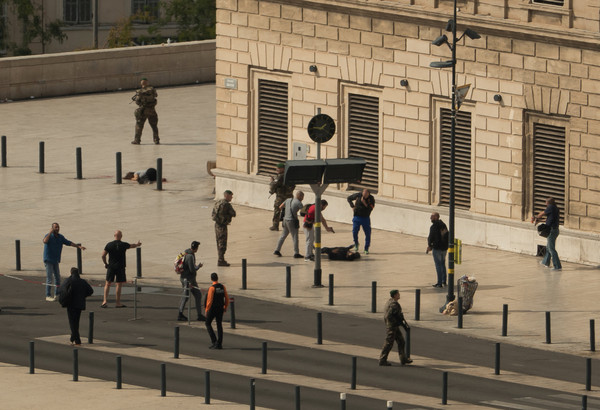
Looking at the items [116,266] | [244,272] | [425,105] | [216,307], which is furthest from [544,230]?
[216,307]

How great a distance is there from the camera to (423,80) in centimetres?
4988

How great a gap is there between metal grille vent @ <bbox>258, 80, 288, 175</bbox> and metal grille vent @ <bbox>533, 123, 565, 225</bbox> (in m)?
8.47

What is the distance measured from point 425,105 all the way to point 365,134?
232 cm

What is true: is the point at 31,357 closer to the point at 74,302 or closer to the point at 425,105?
the point at 74,302

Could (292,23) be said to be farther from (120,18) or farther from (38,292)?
(120,18)

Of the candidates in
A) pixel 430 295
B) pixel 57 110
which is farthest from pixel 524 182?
pixel 57 110

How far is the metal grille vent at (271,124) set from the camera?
53.6m

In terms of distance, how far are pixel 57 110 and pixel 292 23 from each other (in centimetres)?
1900

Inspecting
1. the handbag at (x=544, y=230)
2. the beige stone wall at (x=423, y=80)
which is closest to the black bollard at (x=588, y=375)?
the handbag at (x=544, y=230)

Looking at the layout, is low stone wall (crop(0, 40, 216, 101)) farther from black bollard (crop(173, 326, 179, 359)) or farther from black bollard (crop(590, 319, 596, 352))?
black bollard (crop(590, 319, 596, 352))

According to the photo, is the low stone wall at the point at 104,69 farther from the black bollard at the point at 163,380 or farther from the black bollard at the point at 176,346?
the black bollard at the point at 163,380

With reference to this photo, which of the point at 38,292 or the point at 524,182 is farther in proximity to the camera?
the point at 524,182

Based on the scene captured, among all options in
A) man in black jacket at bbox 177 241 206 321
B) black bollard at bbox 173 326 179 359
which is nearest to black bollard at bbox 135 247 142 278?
man in black jacket at bbox 177 241 206 321

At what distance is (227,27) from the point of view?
54656 millimetres
